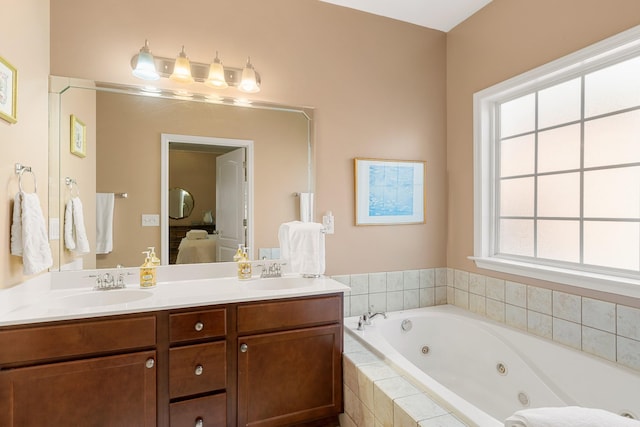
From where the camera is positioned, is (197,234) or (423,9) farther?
(423,9)

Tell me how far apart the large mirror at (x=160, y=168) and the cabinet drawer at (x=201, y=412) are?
0.83 metres

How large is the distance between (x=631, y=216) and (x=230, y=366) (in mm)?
2192

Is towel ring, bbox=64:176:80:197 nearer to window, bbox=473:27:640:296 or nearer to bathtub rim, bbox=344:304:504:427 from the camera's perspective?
bathtub rim, bbox=344:304:504:427

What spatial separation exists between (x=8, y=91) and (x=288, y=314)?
1639 mm

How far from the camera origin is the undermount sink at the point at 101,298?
1.76 metres

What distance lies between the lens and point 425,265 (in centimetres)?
283

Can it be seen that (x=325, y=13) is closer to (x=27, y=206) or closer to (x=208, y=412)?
(x=27, y=206)

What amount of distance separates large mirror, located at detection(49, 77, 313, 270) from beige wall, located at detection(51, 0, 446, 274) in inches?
4.4

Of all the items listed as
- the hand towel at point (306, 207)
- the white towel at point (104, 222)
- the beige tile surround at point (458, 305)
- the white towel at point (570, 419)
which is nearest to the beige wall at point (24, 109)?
the white towel at point (104, 222)

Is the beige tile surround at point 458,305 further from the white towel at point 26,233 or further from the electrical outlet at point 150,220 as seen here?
the white towel at point 26,233

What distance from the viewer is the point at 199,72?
7.05ft

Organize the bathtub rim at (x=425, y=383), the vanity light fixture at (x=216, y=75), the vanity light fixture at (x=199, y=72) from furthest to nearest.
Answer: the vanity light fixture at (x=216, y=75) → the vanity light fixture at (x=199, y=72) → the bathtub rim at (x=425, y=383)

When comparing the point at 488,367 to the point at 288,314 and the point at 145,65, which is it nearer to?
the point at 288,314

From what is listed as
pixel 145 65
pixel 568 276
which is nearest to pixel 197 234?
pixel 145 65
